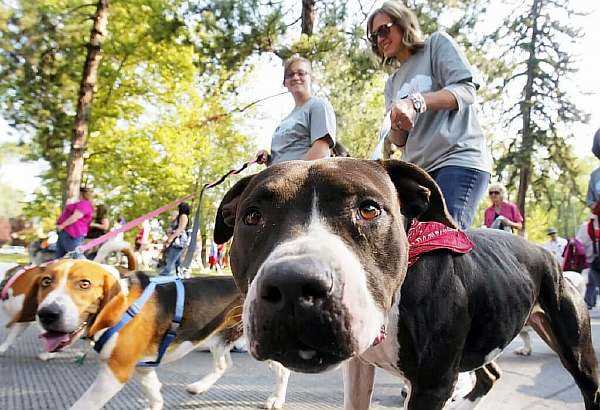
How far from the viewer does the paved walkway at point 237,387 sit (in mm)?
3512

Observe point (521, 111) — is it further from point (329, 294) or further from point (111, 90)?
point (329, 294)

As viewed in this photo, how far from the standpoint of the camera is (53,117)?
12961mm

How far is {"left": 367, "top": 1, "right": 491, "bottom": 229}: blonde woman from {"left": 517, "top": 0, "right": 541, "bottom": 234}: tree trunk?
18.6 meters

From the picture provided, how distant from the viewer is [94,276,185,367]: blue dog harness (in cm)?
311

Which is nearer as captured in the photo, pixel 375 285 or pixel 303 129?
pixel 375 285

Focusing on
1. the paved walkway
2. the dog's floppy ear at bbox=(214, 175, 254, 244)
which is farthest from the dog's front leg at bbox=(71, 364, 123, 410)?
the dog's floppy ear at bbox=(214, 175, 254, 244)

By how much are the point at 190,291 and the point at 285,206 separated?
7.75ft

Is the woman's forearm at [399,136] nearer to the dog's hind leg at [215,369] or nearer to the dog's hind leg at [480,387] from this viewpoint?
the dog's hind leg at [480,387]

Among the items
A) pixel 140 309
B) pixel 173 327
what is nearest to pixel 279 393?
pixel 173 327

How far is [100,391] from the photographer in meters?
2.92

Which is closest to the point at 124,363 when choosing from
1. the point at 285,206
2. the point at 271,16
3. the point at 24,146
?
the point at 285,206

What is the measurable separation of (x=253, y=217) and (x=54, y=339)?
200cm

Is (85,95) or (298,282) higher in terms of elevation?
(85,95)

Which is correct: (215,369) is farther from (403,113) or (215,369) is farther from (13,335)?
(403,113)
